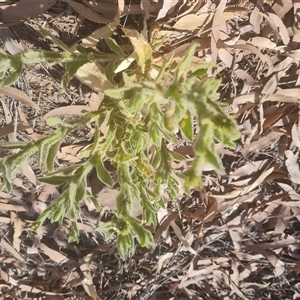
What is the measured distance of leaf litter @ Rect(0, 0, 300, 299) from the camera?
44.3 inches

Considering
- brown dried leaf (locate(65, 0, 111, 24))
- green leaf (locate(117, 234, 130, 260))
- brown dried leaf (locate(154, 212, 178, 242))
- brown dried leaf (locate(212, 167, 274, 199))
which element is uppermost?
brown dried leaf (locate(65, 0, 111, 24))

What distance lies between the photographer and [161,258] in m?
1.54

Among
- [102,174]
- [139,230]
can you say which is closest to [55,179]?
[102,174]

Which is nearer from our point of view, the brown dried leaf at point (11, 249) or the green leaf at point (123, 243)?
the green leaf at point (123, 243)

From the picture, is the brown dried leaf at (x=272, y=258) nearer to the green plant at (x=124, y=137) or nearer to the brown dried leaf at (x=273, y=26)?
the green plant at (x=124, y=137)

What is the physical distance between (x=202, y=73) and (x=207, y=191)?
60 cm

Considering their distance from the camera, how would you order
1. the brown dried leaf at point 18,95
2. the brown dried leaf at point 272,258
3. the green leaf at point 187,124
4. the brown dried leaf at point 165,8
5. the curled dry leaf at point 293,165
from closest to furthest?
the green leaf at point 187,124, the brown dried leaf at point 165,8, the brown dried leaf at point 18,95, the curled dry leaf at point 293,165, the brown dried leaf at point 272,258

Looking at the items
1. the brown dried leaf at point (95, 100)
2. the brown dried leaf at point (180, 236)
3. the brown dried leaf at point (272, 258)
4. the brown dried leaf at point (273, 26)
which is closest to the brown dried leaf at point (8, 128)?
the brown dried leaf at point (95, 100)

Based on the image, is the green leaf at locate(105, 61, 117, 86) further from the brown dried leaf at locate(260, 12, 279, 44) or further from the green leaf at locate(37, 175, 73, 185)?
the brown dried leaf at locate(260, 12, 279, 44)

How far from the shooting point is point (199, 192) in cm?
144

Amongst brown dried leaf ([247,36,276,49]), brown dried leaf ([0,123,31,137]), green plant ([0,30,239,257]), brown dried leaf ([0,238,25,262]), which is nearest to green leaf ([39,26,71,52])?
green plant ([0,30,239,257])

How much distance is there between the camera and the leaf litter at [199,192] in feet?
3.69

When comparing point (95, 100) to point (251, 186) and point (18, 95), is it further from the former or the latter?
point (251, 186)

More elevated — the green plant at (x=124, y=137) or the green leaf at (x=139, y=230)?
the green plant at (x=124, y=137)
